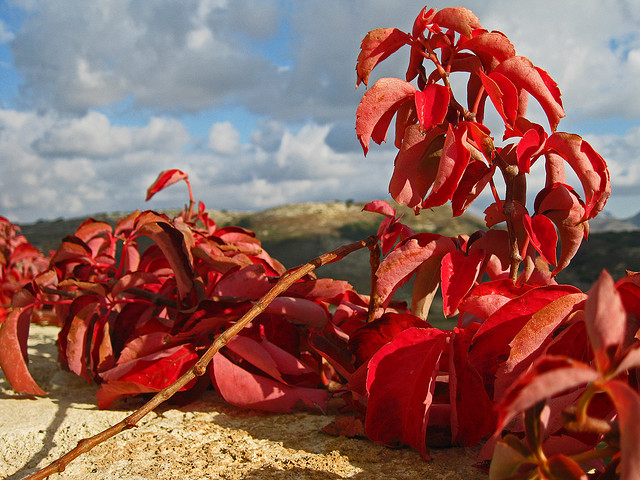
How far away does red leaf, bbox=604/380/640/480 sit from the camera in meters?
0.34

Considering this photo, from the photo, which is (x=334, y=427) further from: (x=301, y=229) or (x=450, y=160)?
(x=301, y=229)

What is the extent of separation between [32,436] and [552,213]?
873mm

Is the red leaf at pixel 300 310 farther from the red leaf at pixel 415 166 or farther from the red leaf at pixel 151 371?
the red leaf at pixel 415 166

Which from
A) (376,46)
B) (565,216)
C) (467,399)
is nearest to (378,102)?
(376,46)

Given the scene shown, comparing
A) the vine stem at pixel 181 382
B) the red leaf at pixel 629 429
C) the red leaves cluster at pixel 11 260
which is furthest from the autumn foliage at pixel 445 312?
the red leaves cluster at pixel 11 260

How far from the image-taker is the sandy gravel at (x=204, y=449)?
72cm

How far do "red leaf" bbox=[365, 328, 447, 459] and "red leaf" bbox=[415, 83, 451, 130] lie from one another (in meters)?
0.27

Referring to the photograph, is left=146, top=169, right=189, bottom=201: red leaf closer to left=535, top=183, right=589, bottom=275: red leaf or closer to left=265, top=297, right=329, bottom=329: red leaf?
left=265, top=297, right=329, bottom=329: red leaf

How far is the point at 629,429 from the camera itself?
347 mm

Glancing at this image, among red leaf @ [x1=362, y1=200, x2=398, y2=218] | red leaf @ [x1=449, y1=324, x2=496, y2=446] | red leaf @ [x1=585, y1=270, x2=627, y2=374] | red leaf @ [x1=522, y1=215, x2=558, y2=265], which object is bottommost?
red leaf @ [x1=449, y1=324, x2=496, y2=446]

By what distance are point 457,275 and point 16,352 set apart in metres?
0.84

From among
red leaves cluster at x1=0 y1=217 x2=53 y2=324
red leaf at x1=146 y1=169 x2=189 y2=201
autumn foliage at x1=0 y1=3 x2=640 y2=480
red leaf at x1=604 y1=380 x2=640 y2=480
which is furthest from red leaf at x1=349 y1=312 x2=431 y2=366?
red leaves cluster at x1=0 y1=217 x2=53 y2=324

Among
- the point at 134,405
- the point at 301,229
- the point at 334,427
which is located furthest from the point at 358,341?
the point at 301,229

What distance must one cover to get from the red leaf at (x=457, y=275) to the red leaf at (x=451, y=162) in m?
0.10
